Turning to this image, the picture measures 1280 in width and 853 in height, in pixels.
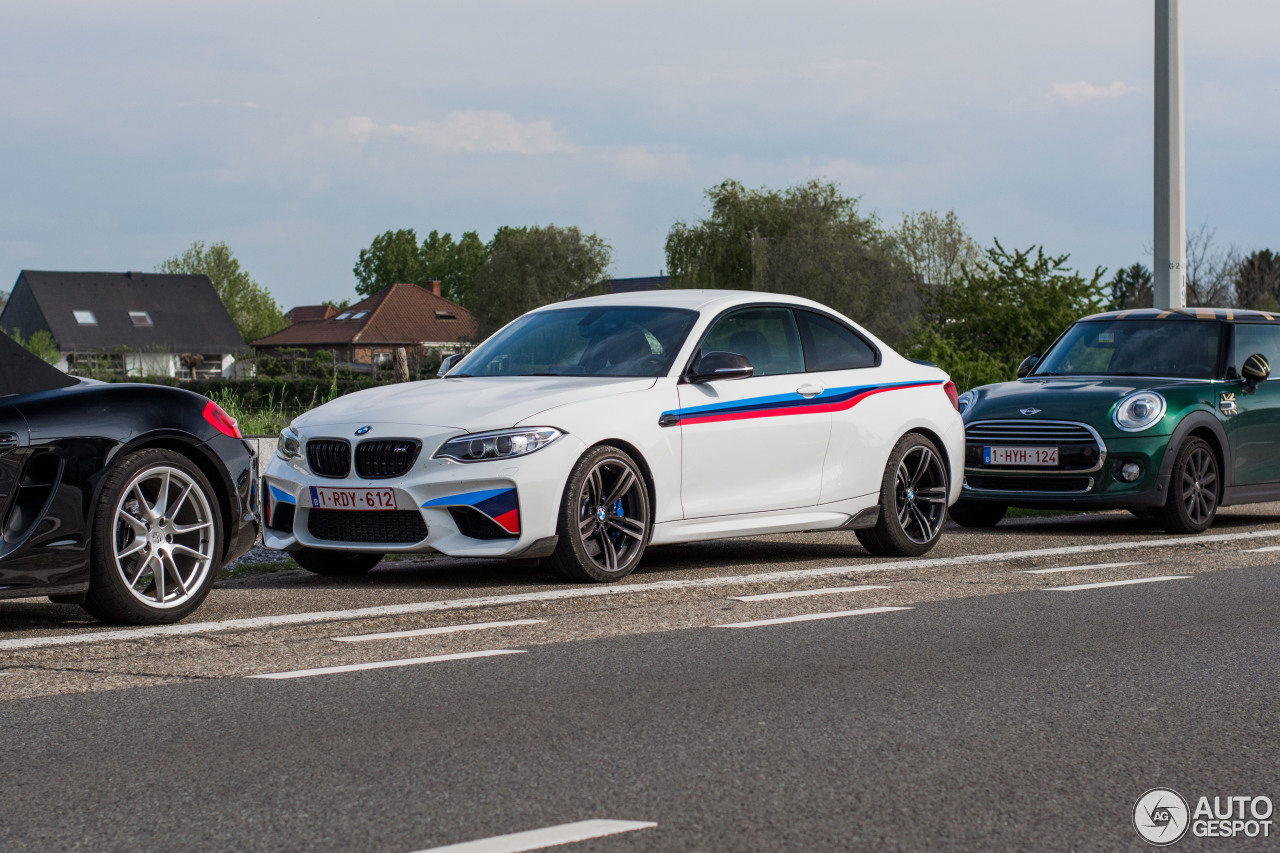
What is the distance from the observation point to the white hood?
25.5 ft

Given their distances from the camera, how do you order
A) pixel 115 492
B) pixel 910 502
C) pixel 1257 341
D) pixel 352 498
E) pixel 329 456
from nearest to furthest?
pixel 115 492 < pixel 352 498 < pixel 329 456 < pixel 910 502 < pixel 1257 341

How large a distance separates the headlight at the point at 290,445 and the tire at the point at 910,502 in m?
3.56

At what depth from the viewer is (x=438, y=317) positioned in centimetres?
11825

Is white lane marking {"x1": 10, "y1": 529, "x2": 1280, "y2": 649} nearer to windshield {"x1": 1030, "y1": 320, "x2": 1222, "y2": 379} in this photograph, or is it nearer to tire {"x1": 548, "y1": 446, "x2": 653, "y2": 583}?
tire {"x1": 548, "y1": 446, "x2": 653, "y2": 583}

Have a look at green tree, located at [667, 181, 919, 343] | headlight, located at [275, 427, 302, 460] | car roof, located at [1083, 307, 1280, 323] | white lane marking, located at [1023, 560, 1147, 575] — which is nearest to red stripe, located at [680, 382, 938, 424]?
white lane marking, located at [1023, 560, 1147, 575]

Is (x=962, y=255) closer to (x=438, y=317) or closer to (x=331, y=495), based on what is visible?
(x=438, y=317)

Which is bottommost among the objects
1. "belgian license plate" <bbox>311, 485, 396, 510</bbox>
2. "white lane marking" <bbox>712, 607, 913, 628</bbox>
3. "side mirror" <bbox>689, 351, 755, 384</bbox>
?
"white lane marking" <bbox>712, 607, 913, 628</bbox>

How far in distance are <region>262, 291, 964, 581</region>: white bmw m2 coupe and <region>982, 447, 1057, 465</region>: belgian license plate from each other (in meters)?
1.45

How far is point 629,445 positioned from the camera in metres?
8.09

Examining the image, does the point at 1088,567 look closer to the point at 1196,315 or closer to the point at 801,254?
the point at 1196,315

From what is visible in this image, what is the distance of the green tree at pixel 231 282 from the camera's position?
4574 inches

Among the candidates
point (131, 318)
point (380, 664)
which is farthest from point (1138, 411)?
point (131, 318)

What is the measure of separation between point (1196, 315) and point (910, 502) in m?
4.09

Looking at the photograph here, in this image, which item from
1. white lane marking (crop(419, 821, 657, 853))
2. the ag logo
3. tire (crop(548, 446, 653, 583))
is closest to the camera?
white lane marking (crop(419, 821, 657, 853))
